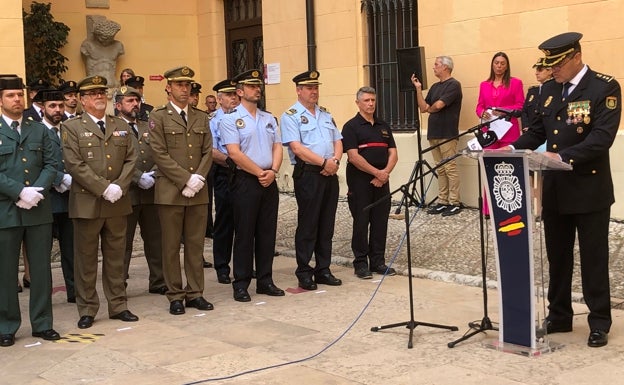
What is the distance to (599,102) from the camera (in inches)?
227

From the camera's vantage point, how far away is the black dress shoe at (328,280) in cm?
827

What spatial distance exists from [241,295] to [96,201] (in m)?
1.60

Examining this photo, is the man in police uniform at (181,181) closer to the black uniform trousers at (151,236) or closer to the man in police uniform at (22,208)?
the black uniform trousers at (151,236)

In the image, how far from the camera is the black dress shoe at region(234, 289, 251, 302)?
775cm

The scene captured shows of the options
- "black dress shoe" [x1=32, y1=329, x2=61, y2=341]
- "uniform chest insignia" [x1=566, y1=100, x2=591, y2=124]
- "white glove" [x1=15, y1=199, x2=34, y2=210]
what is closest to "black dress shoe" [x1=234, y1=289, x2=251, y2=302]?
"black dress shoe" [x1=32, y1=329, x2=61, y2=341]

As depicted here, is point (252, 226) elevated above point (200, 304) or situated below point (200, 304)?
above

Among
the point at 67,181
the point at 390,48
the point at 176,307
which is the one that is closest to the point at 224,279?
the point at 176,307

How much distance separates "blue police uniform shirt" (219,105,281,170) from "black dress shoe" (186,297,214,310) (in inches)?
49.7

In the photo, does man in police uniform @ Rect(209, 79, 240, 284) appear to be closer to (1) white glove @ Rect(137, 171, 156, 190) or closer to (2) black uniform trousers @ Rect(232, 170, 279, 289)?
(2) black uniform trousers @ Rect(232, 170, 279, 289)

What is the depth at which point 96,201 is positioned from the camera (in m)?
6.89

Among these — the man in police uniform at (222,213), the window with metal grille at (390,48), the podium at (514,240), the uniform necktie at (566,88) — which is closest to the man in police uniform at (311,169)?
the man in police uniform at (222,213)

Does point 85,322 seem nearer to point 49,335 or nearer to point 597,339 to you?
point 49,335

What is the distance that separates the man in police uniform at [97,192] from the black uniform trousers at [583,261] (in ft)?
10.6

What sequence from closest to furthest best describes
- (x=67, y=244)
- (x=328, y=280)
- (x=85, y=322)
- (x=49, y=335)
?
(x=49, y=335), (x=85, y=322), (x=67, y=244), (x=328, y=280)
